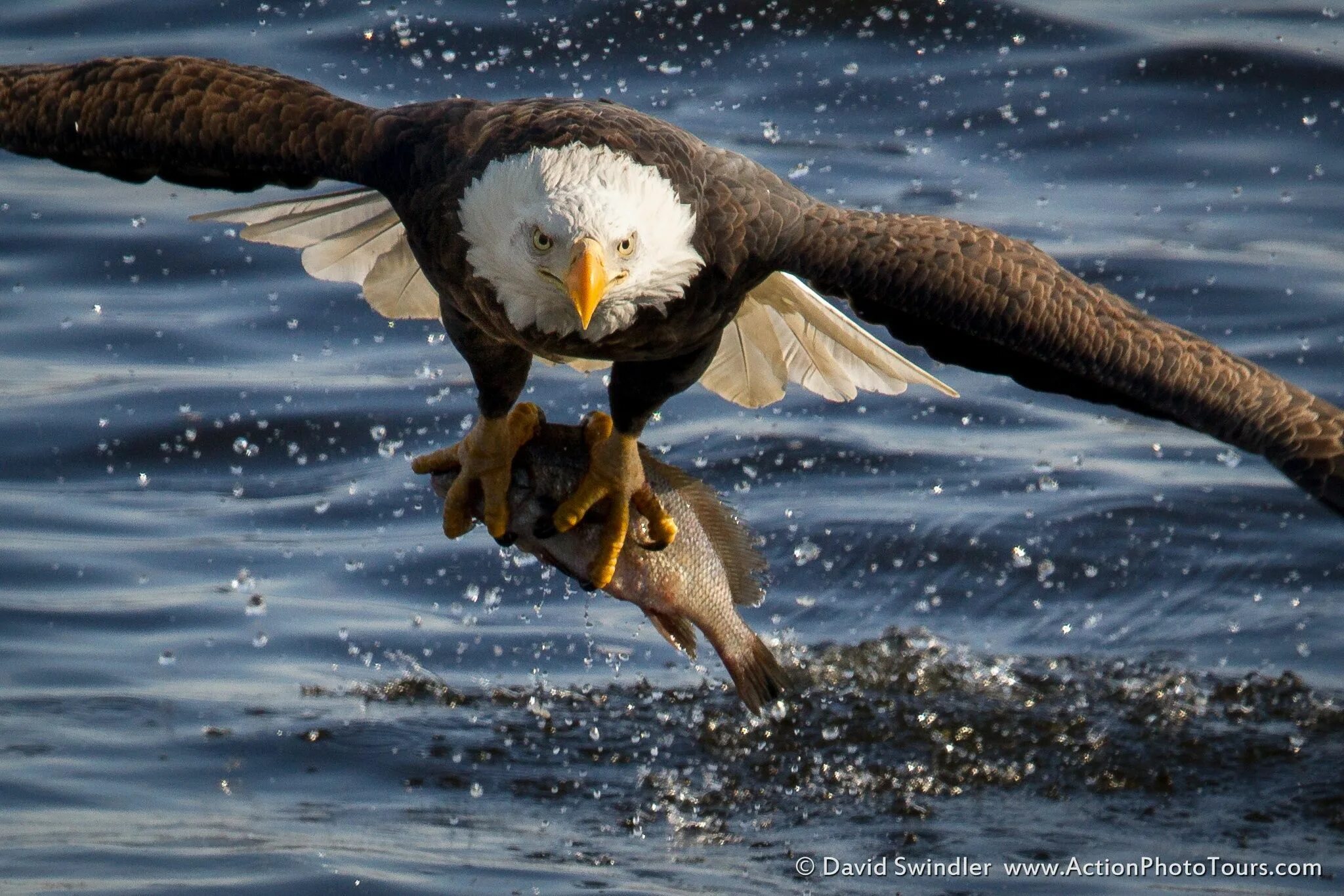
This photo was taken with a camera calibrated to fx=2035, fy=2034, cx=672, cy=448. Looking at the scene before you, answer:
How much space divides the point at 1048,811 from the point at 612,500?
1.39 m

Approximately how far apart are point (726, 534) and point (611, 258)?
948mm

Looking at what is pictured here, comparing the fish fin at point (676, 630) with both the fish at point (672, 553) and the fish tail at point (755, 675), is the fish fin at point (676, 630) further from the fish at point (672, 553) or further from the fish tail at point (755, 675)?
the fish tail at point (755, 675)

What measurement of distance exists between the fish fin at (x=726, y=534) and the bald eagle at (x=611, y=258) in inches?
4.5

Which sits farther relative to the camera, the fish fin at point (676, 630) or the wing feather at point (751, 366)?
the wing feather at point (751, 366)

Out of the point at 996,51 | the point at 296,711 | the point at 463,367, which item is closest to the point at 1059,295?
the point at 296,711

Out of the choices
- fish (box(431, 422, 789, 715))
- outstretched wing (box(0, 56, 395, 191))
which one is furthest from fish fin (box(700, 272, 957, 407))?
outstretched wing (box(0, 56, 395, 191))

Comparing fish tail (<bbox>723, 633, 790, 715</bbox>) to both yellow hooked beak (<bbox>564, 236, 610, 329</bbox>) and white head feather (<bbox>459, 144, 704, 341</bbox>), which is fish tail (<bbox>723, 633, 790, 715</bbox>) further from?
yellow hooked beak (<bbox>564, 236, 610, 329</bbox>)

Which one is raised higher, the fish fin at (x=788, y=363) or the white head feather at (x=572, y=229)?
the white head feather at (x=572, y=229)

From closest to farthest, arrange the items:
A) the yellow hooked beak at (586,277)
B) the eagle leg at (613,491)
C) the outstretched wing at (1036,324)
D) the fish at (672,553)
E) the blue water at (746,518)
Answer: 1. the yellow hooked beak at (586,277)
2. the outstretched wing at (1036,324)
3. the fish at (672,553)
4. the eagle leg at (613,491)
5. the blue water at (746,518)

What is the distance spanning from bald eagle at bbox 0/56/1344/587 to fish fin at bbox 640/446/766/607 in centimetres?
12

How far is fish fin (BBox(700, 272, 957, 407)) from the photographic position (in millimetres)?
5867

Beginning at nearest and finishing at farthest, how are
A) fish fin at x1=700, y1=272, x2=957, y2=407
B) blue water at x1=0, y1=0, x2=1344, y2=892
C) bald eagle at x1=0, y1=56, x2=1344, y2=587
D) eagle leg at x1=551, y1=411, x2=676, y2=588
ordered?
bald eagle at x1=0, y1=56, x2=1344, y2=587 → eagle leg at x1=551, y1=411, x2=676, y2=588 → blue water at x1=0, y1=0, x2=1344, y2=892 → fish fin at x1=700, y1=272, x2=957, y2=407

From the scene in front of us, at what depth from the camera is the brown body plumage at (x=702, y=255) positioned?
457 centimetres

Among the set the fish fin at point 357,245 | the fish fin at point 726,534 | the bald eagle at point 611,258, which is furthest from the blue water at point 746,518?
the fish fin at point 357,245
